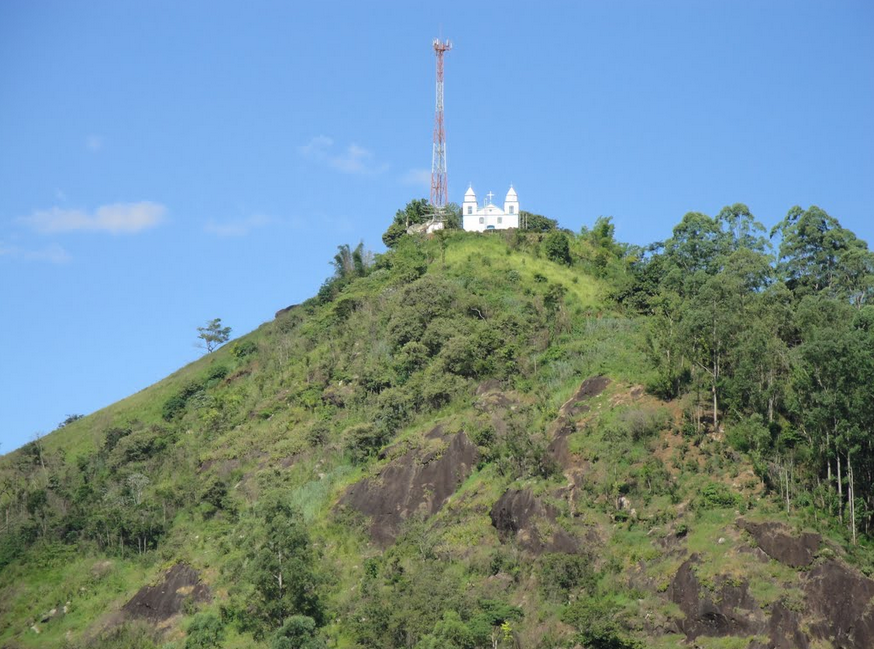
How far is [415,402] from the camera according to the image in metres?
75.8

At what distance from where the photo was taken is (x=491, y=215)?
99812 mm

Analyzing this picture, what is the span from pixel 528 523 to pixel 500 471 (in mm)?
5159

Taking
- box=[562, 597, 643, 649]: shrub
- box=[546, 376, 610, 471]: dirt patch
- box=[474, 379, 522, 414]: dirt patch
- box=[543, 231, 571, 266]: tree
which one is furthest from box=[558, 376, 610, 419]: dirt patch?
box=[543, 231, 571, 266]: tree

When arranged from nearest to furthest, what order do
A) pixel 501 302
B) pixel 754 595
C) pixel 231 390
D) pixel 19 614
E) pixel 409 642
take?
pixel 754 595 < pixel 409 642 < pixel 19 614 < pixel 501 302 < pixel 231 390

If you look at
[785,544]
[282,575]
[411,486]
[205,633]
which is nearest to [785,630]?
[785,544]

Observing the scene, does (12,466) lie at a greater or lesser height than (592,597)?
greater

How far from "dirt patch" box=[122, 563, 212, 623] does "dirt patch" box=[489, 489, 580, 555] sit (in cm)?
1595

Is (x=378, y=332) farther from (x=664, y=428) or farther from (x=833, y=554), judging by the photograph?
(x=833, y=554)

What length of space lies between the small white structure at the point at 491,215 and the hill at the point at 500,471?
3.17 metres

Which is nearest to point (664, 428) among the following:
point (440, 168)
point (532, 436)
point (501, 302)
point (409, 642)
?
point (532, 436)

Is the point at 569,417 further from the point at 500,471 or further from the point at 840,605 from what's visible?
the point at 840,605

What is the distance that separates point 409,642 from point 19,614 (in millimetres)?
27249

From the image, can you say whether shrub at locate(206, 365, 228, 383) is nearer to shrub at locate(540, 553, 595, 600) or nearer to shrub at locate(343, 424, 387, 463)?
shrub at locate(343, 424, 387, 463)

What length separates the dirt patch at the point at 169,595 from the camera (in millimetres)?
67562
